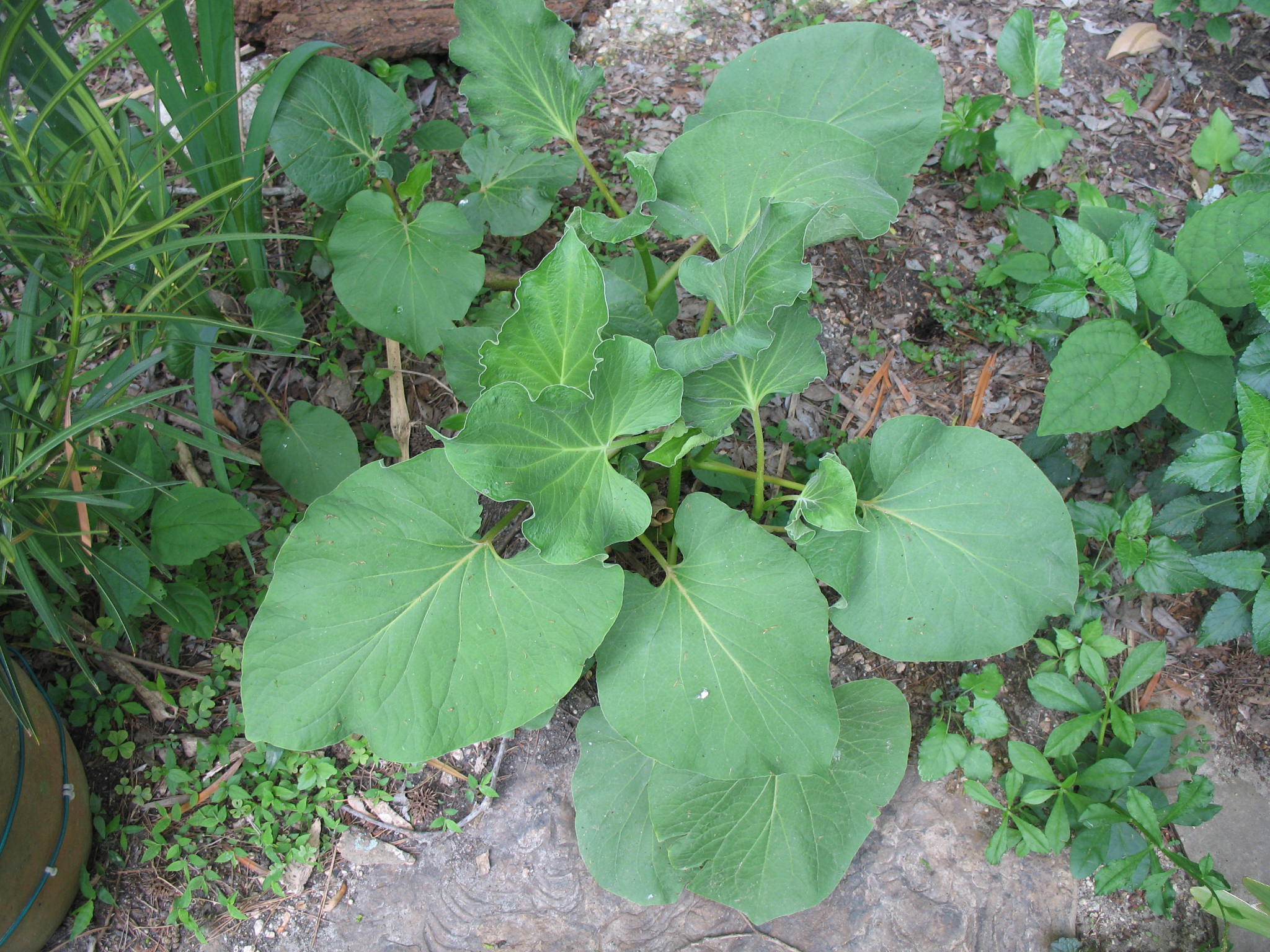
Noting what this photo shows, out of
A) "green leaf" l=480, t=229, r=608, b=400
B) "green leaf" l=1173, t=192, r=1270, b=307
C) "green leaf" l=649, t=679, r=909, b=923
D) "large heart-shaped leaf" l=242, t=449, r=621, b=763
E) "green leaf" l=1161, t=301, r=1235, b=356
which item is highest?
"green leaf" l=480, t=229, r=608, b=400

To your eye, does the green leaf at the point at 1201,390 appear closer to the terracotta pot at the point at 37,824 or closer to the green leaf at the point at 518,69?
the green leaf at the point at 518,69

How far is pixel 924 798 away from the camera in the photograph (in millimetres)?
1979

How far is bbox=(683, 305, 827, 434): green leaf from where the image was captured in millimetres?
1745

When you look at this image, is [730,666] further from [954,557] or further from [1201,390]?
[1201,390]

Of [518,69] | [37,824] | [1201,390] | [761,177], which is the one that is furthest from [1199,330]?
[37,824]

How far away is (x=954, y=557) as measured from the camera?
1725 mm

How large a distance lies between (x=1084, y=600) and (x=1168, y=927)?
2.65ft

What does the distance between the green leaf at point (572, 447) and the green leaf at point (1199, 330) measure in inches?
55.4

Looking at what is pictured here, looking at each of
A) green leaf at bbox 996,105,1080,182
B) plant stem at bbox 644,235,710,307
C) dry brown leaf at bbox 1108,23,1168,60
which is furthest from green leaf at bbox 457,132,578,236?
dry brown leaf at bbox 1108,23,1168,60

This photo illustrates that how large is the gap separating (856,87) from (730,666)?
151 centimetres

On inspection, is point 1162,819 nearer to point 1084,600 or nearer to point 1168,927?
point 1168,927

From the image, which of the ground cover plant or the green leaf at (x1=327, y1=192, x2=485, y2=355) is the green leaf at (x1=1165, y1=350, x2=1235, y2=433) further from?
the green leaf at (x1=327, y1=192, x2=485, y2=355)

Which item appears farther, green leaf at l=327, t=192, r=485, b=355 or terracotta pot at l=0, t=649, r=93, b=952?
green leaf at l=327, t=192, r=485, b=355

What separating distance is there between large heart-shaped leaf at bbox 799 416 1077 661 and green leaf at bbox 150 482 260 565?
1.31m
